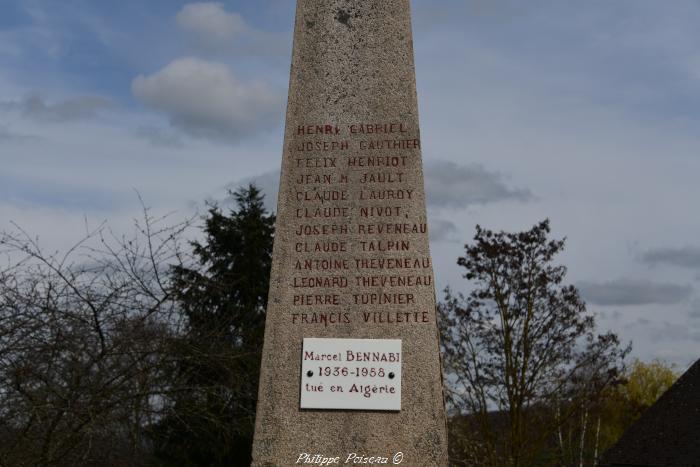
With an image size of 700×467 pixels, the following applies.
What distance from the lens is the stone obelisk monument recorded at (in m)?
5.76

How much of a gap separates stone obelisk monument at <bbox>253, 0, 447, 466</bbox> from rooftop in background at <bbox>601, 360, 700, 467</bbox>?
2371 cm

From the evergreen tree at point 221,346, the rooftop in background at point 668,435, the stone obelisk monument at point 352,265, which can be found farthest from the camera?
the rooftop in background at point 668,435

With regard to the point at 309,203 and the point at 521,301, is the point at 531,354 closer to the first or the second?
the point at 521,301

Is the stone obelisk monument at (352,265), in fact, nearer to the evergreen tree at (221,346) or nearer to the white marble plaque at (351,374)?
the white marble plaque at (351,374)

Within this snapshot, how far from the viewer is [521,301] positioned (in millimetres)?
24469

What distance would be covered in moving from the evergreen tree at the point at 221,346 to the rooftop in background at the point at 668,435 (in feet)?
51.0

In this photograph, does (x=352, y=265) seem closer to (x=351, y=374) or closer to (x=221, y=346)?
(x=351, y=374)

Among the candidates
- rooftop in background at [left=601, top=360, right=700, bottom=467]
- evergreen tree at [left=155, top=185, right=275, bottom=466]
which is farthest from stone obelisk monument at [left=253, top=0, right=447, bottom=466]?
rooftop in background at [left=601, top=360, right=700, bottom=467]

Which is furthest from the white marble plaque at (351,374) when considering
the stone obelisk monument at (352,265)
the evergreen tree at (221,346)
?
the evergreen tree at (221,346)

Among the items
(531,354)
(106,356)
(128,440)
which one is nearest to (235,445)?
(128,440)

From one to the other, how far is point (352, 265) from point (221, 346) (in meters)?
6.10

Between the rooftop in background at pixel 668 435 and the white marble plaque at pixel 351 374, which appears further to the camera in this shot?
the rooftop in background at pixel 668 435

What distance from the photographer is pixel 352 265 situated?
19.7 feet

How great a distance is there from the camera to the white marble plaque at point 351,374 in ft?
19.0
